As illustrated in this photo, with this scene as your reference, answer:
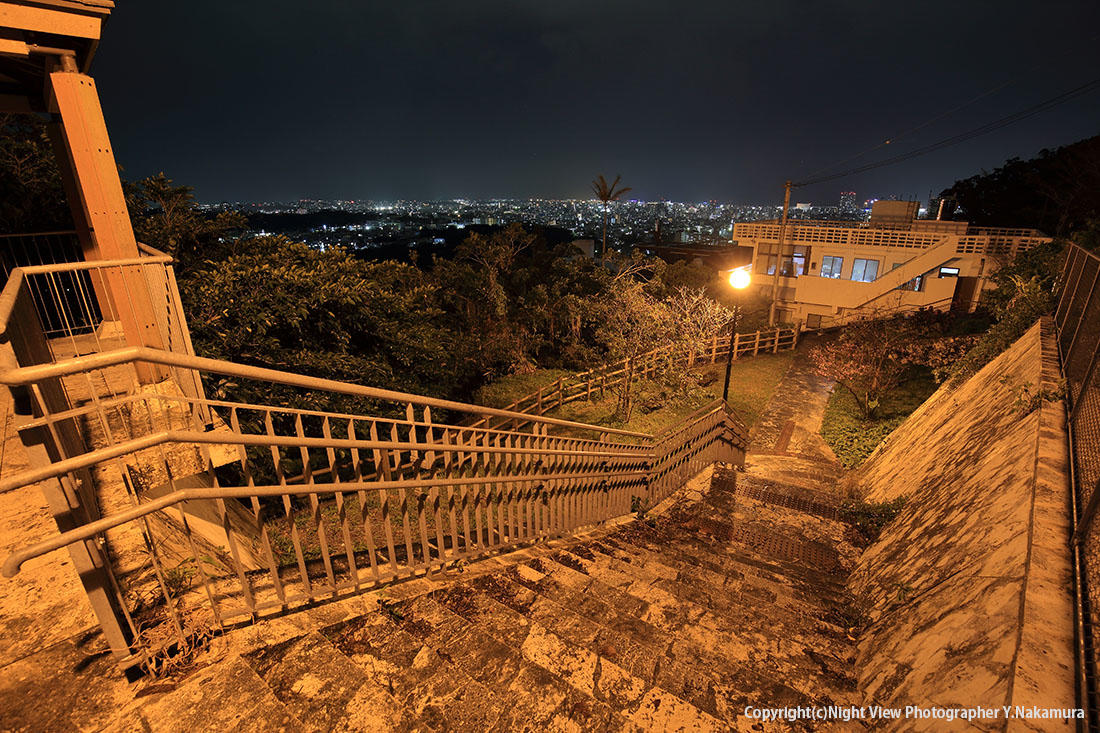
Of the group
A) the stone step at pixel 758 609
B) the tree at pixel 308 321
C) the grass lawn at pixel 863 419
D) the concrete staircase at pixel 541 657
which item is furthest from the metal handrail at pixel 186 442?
the grass lawn at pixel 863 419

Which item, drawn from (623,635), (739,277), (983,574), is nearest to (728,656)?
(623,635)

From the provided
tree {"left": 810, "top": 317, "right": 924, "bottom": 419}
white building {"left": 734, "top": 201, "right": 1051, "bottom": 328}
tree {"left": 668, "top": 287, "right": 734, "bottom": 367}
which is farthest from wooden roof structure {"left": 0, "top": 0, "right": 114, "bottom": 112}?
white building {"left": 734, "top": 201, "right": 1051, "bottom": 328}

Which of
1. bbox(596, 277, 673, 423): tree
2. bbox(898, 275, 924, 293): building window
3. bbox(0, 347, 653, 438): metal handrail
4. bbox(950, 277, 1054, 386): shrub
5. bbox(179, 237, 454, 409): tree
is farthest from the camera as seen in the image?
bbox(898, 275, 924, 293): building window

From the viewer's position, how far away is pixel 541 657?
285 cm

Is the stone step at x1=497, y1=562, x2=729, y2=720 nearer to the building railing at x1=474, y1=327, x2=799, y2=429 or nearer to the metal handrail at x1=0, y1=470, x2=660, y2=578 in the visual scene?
the metal handrail at x1=0, y1=470, x2=660, y2=578

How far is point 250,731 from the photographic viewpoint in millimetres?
2049

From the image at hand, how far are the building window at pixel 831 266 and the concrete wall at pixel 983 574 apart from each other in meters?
23.5

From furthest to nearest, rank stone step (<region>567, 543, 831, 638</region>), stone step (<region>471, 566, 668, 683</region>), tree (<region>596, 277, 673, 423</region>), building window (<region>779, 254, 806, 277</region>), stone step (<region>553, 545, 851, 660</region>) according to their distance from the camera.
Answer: building window (<region>779, 254, 806, 277</region>) < tree (<region>596, 277, 673, 423</region>) < stone step (<region>567, 543, 831, 638</region>) < stone step (<region>553, 545, 851, 660</region>) < stone step (<region>471, 566, 668, 683</region>)

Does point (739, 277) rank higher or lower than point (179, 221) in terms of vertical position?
lower

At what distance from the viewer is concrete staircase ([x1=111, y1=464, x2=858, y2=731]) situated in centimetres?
225

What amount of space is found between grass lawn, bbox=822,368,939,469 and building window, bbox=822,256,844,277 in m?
13.7

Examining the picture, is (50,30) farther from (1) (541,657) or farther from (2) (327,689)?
(1) (541,657)

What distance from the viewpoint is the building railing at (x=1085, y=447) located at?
7.88 ft

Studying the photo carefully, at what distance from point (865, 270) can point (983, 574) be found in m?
27.7
